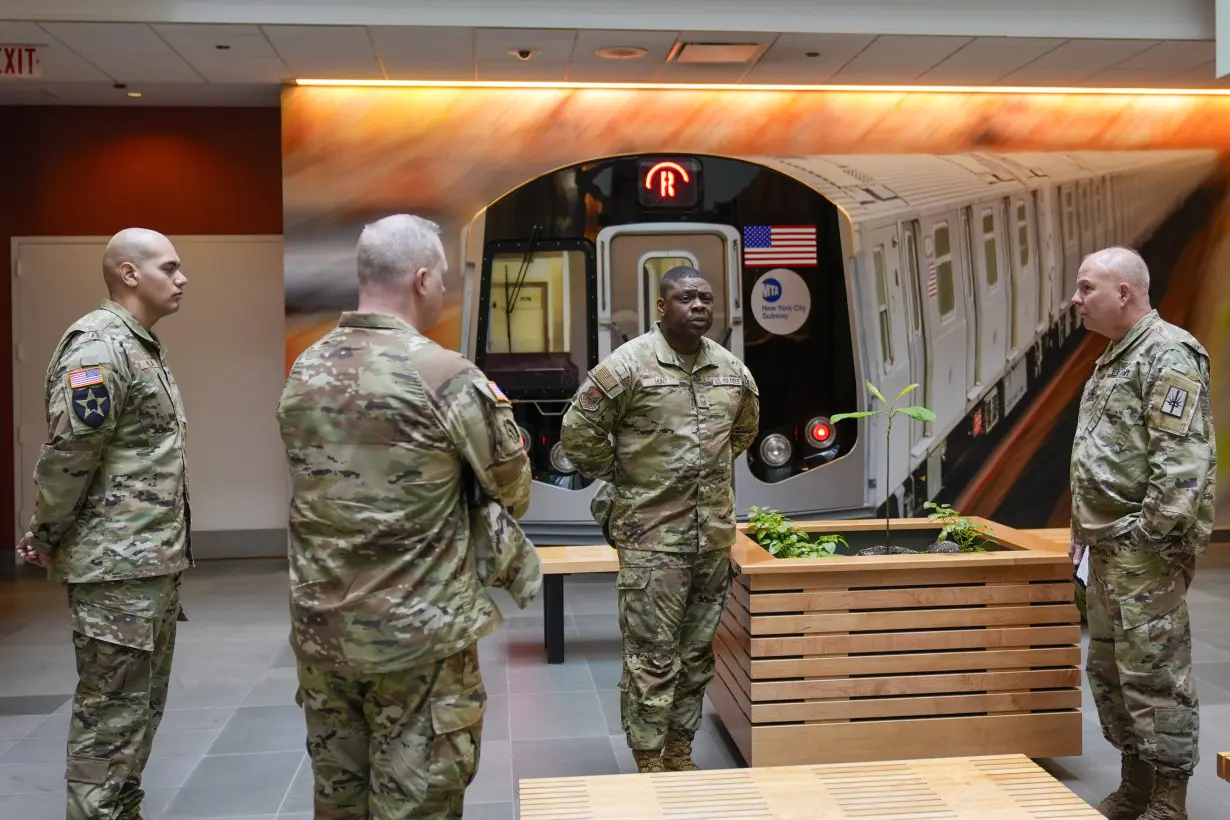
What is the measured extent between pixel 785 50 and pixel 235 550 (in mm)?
5142

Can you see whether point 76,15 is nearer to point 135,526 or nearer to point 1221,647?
point 135,526

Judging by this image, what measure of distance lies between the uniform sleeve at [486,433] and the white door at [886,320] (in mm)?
4847

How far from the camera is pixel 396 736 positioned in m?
2.07

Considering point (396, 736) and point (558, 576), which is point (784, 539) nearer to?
point (558, 576)

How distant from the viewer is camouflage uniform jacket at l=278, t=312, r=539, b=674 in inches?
78.8

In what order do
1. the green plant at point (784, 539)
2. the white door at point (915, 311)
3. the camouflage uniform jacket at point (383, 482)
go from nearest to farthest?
1. the camouflage uniform jacket at point (383, 482)
2. the green plant at point (784, 539)
3. the white door at point (915, 311)

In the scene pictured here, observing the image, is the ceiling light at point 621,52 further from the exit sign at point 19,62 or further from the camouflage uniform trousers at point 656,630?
the camouflage uniform trousers at point 656,630

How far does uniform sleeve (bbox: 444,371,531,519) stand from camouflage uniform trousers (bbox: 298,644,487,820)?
1.13 ft

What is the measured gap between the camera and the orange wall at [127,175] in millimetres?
7547

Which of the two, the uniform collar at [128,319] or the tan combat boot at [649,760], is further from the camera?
the tan combat boot at [649,760]

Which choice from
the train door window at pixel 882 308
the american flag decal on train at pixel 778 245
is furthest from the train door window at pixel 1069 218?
the american flag decal on train at pixel 778 245

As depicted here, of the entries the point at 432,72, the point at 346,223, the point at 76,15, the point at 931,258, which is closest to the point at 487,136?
the point at 432,72

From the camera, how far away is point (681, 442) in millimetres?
3324

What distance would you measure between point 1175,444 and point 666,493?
4.64ft
